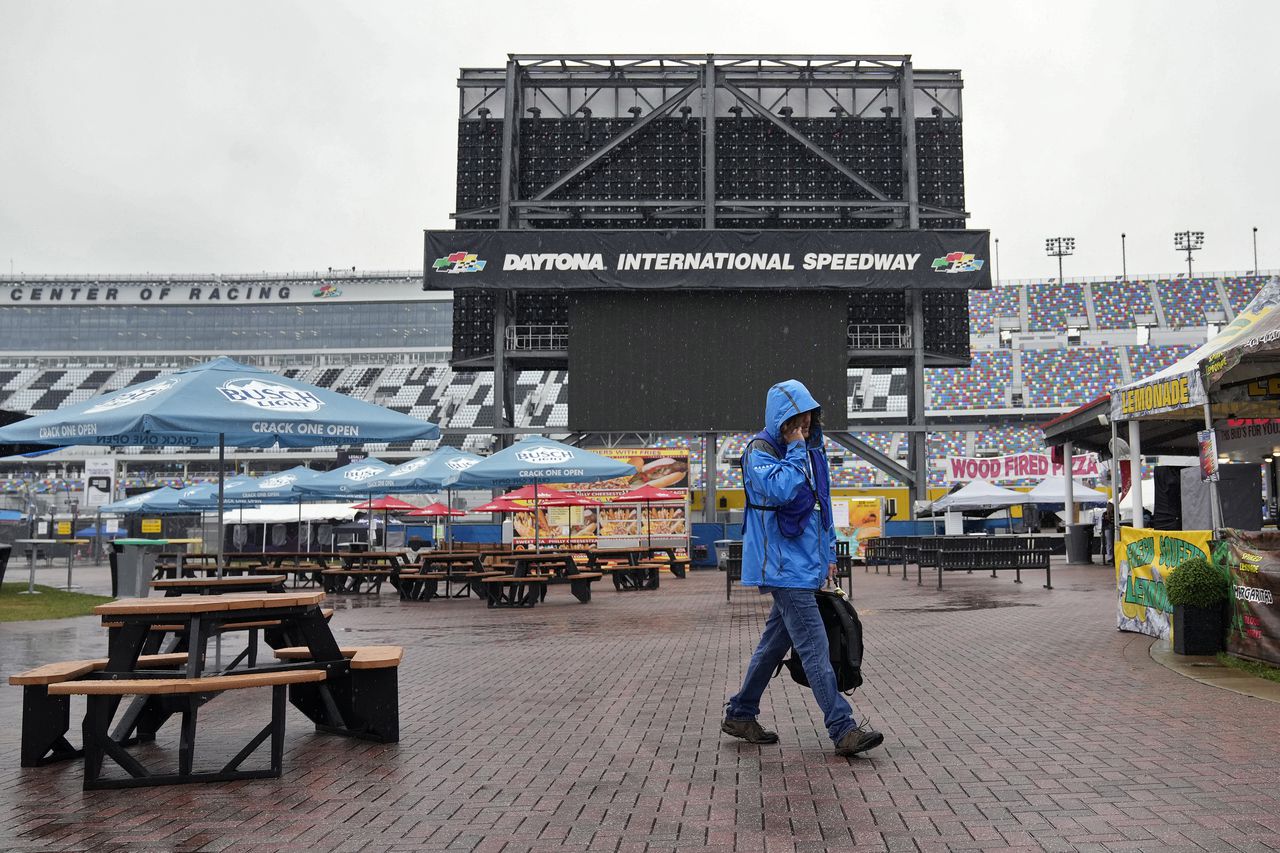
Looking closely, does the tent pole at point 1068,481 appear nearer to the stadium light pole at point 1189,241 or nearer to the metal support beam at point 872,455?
the metal support beam at point 872,455

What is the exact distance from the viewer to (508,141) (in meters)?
37.0

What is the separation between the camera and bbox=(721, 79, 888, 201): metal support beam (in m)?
37.0

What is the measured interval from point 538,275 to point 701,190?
6.39 metres

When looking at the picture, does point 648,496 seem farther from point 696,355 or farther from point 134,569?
point 134,569

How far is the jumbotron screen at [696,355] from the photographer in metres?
36.1

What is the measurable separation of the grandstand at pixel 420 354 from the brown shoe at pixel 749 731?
142ft

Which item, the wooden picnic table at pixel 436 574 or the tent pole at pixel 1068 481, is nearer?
the wooden picnic table at pixel 436 574

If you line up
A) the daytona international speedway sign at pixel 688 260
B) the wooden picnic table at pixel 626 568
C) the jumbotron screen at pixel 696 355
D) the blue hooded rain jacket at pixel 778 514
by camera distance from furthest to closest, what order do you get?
the jumbotron screen at pixel 696 355, the daytona international speedway sign at pixel 688 260, the wooden picnic table at pixel 626 568, the blue hooded rain jacket at pixel 778 514

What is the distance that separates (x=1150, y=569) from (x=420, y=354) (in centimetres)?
7490

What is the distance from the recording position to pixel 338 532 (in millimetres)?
42062

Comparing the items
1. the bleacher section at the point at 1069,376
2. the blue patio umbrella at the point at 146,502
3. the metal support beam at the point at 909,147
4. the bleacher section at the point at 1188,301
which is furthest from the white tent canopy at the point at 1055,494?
the bleacher section at the point at 1188,301

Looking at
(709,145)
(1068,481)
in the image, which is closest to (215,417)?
(1068,481)

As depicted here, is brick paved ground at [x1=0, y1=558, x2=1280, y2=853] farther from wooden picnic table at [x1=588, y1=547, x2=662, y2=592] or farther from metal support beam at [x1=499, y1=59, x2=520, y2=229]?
metal support beam at [x1=499, y1=59, x2=520, y2=229]

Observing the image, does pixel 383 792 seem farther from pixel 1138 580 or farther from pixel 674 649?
pixel 1138 580
